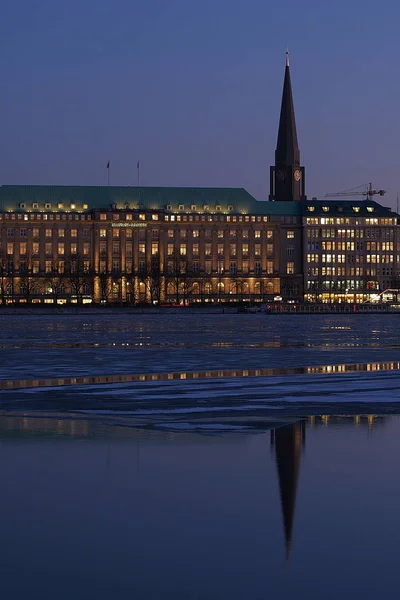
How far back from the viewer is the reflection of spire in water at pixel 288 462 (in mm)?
11655

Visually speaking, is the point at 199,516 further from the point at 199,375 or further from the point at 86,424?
the point at 199,375

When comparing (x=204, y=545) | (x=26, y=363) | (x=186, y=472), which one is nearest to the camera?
(x=204, y=545)

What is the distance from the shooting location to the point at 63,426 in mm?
18734

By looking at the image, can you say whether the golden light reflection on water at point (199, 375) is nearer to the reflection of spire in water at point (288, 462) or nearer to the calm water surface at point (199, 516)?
the calm water surface at point (199, 516)

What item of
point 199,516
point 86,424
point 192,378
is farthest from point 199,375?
point 199,516

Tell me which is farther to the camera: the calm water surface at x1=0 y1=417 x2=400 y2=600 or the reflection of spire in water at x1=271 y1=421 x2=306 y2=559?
the reflection of spire in water at x1=271 y1=421 x2=306 y2=559

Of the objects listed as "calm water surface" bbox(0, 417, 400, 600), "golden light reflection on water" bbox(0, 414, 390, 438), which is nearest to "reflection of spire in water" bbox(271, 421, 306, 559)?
"calm water surface" bbox(0, 417, 400, 600)

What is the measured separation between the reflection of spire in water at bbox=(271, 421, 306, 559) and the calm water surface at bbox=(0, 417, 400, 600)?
1.2 inches

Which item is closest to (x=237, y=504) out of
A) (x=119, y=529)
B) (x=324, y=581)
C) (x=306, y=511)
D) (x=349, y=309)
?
(x=306, y=511)

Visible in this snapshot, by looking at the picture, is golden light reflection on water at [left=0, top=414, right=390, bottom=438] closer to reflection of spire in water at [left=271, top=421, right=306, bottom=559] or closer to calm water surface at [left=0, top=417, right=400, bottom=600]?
calm water surface at [left=0, top=417, right=400, bottom=600]

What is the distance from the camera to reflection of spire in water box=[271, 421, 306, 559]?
459 inches

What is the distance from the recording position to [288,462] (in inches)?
590

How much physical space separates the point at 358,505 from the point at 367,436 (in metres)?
5.38

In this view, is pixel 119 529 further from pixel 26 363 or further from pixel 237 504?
pixel 26 363
